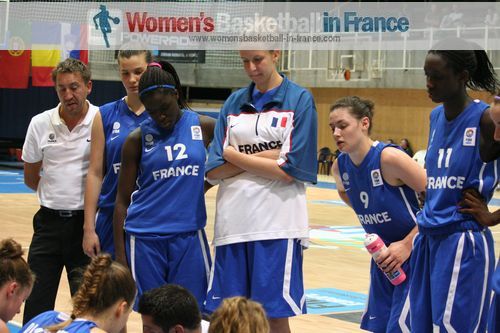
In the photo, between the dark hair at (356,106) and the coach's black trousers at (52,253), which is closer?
the dark hair at (356,106)

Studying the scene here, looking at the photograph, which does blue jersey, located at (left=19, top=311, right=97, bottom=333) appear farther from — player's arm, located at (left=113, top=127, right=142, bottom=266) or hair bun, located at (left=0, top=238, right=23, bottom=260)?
player's arm, located at (left=113, top=127, right=142, bottom=266)

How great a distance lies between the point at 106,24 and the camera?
19.0 meters

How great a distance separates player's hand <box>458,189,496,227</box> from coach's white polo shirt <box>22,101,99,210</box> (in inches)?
85.1

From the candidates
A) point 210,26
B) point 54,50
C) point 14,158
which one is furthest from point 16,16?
point 14,158

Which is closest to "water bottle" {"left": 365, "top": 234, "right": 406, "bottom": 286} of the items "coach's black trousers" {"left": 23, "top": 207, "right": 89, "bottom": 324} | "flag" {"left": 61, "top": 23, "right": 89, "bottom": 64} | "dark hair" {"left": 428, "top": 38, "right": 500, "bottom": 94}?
"dark hair" {"left": 428, "top": 38, "right": 500, "bottom": 94}

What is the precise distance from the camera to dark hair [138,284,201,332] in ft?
10.6

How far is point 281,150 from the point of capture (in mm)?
4344

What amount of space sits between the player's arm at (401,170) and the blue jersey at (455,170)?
237 mm

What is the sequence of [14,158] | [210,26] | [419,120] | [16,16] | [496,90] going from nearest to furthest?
[496,90] → [16,16] → [210,26] → [419,120] → [14,158]

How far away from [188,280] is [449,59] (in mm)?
1644

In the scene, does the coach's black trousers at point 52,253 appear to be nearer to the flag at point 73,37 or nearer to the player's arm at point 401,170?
the player's arm at point 401,170

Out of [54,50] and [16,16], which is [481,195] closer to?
[16,16]

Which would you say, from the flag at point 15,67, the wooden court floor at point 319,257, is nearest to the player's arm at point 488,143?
the wooden court floor at point 319,257

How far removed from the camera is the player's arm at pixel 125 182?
14.6ft
